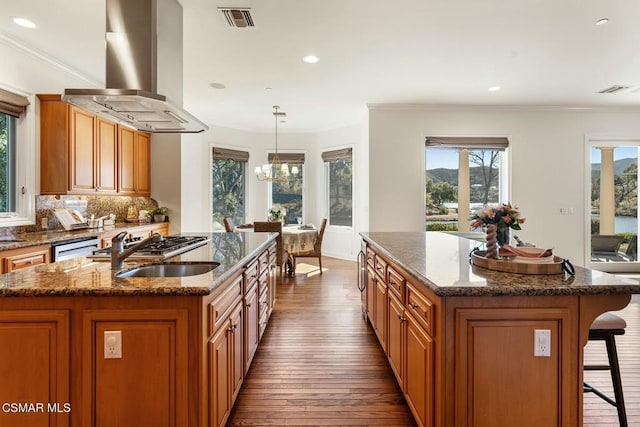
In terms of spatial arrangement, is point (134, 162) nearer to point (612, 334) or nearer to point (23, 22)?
point (23, 22)

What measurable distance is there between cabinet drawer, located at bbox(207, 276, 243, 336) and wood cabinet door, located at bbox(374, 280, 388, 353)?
107 cm

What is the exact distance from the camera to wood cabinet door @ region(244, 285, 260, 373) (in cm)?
218

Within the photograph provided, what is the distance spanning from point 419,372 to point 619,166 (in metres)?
6.50

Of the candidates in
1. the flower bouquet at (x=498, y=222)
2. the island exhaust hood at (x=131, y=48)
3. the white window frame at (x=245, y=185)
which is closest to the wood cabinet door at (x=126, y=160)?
the white window frame at (x=245, y=185)

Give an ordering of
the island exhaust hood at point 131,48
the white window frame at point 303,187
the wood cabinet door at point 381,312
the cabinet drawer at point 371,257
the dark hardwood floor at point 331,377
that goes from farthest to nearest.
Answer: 1. the white window frame at point 303,187
2. the cabinet drawer at point 371,257
3. the wood cabinet door at point 381,312
4. the island exhaust hood at point 131,48
5. the dark hardwood floor at point 331,377

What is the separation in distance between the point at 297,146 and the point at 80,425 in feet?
21.8

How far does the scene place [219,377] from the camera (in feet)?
5.19

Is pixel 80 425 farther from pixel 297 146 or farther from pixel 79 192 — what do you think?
pixel 297 146

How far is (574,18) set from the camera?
9.65ft

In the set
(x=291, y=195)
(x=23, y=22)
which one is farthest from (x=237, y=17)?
(x=291, y=195)

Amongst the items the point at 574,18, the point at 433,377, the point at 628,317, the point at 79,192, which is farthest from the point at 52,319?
the point at 628,317

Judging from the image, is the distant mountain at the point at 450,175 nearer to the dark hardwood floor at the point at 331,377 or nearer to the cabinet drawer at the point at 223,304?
the dark hardwood floor at the point at 331,377

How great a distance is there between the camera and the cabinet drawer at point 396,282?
1.96 meters

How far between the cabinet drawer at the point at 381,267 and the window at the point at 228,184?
4.85m
